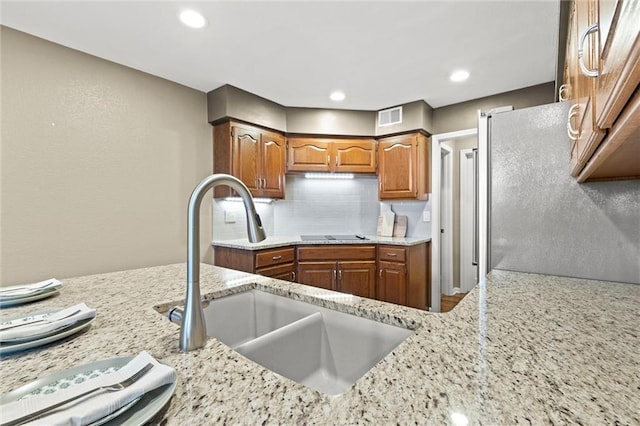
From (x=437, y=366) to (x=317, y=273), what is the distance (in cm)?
253

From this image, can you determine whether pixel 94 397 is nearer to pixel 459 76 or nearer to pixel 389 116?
pixel 459 76

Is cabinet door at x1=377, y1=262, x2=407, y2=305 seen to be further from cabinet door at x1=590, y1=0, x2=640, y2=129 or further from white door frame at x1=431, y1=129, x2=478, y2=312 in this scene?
cabinet door at x1=590, y1=0, x2=640, y2=129

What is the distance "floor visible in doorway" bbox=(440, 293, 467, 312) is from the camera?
355 cm

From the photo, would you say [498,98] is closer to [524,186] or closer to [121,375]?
[524,186]

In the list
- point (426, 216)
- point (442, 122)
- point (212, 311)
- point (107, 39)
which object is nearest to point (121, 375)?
point (212, 311)

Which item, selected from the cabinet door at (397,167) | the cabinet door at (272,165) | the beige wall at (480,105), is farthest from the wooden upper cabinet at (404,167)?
the cabinet door at (272,165)

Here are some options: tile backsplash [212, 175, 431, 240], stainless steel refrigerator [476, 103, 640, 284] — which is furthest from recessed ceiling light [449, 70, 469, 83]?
tile backsplash [212, 175, 431, 240]

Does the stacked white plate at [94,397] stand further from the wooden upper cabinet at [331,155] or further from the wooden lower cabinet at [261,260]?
the wooden upper cabinet at [331,155]

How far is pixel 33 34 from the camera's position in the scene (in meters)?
1.93

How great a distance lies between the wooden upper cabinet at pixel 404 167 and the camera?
3.24 metres

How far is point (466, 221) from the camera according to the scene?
4.05m

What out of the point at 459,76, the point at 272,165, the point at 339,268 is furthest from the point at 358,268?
the point at 459,76

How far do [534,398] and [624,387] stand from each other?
0.60ft

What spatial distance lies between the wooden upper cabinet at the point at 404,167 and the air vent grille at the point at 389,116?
18 cm
